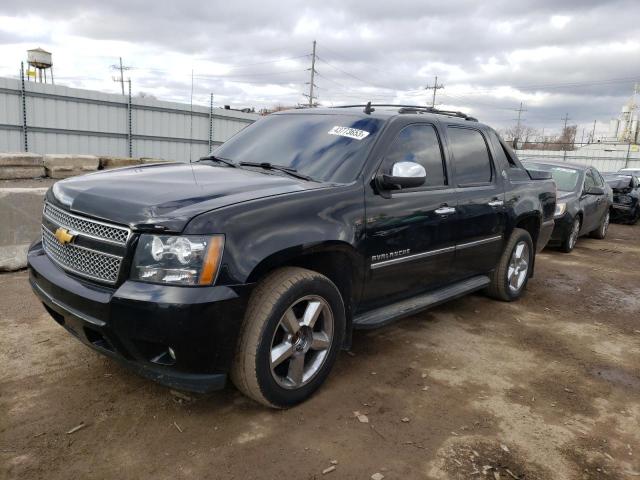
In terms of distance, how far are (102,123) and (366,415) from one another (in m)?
16.2

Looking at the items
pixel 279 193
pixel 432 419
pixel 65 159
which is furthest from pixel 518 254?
pixel 65 159

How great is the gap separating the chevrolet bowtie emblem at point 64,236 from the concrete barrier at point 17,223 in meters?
2.86

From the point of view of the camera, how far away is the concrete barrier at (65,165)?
365 inches

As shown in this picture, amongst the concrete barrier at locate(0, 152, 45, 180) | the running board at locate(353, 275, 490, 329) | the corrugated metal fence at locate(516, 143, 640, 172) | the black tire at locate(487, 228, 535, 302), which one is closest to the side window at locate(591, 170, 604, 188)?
the black tire at locate(487, 228, 535, 302)

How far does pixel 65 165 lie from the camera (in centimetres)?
947

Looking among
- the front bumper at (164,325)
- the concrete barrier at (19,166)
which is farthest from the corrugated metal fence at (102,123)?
the front bumper at (164,325)

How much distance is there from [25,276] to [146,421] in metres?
3.23

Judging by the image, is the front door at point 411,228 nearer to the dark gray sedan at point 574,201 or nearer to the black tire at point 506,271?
the black tire at point 506,271

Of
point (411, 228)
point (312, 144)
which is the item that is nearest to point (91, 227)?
point (312, 144)

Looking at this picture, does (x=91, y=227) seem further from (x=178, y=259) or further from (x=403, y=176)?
(x=403, y=176)

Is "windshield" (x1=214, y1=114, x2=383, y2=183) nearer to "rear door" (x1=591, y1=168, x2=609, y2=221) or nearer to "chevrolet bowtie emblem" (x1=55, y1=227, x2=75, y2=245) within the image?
"chevrolet bowtie emblem" (x1=55, y1=227, x2=75, y2=245)

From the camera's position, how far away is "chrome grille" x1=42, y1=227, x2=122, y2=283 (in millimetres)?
2648

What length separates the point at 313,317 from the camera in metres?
3.04

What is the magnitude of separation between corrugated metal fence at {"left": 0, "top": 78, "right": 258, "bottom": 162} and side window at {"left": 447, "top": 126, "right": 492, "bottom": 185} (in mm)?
14167
